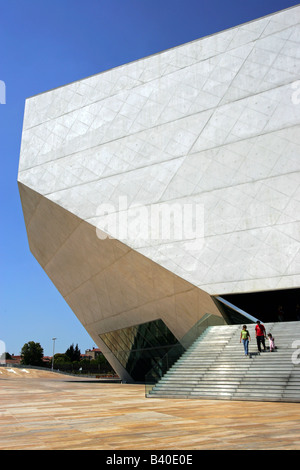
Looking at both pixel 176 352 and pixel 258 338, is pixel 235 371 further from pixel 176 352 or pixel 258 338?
pixel 176 352

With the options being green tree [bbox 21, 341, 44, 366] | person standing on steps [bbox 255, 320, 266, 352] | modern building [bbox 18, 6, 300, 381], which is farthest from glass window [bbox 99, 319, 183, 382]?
green tree [bbox 21, 341, 44, 366]

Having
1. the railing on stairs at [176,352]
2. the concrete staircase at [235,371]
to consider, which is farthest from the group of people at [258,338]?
the railing on stairs at [176,352]

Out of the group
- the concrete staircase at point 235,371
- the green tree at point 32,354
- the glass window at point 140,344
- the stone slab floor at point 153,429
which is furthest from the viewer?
the green tree at point 32,354

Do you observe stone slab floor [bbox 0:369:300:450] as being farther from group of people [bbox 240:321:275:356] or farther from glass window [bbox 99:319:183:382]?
glass window [bbox 99:319:183:382]

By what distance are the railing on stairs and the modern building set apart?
0.09 metres

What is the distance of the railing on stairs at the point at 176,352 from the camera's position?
1140 cm

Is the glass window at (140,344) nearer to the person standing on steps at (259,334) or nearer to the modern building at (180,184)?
the modern building at (180,184)

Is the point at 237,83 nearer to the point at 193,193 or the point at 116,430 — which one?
the point at 193,193

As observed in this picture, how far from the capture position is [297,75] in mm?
16844

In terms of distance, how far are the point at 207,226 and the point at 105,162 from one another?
6398 mm

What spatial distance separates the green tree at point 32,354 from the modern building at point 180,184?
59.9 meters

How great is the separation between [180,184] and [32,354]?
226ft

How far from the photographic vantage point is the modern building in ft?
52.2
